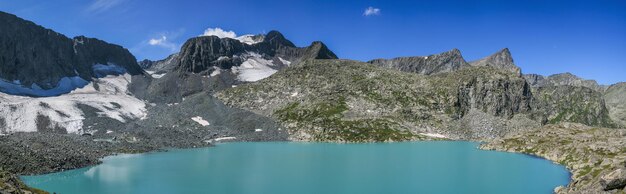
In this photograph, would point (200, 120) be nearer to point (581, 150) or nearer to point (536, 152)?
point (536, 152)

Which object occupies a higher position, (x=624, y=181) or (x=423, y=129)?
(x=423, y=129)

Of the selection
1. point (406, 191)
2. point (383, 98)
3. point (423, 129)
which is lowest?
point (406, 191)

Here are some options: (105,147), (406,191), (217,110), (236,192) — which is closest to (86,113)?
(217,110)

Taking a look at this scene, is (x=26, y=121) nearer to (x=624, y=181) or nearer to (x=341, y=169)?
(x=341, y=169)

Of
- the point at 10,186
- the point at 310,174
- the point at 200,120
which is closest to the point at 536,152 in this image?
the point at 310,174

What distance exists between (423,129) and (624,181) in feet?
435

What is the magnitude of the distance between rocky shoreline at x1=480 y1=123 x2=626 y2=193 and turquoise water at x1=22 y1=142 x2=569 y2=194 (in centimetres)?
394

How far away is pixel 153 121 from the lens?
6885 inches

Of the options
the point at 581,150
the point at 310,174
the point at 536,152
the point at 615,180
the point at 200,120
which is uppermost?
the point at 200,120

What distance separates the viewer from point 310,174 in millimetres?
72438

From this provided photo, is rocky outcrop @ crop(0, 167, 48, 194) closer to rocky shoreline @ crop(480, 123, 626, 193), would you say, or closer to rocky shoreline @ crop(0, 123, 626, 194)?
rocky shoreline @ crop(0, 123, 626, 194)

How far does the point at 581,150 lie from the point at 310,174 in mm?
56033

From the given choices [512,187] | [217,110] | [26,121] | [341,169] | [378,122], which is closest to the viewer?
[512,187]

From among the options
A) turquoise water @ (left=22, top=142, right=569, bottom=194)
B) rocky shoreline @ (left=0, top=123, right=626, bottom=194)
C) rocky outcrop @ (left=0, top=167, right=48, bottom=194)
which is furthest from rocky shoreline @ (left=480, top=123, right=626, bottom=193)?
rocky outcrop @ (left=0, top=167, right=48, bottom=194)
